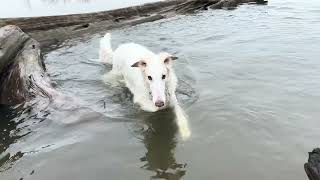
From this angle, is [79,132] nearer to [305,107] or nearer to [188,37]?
[305,107]

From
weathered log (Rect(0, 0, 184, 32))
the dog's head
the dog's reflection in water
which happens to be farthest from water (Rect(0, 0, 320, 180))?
weathered log (Rect(0, 0, 184, 32))

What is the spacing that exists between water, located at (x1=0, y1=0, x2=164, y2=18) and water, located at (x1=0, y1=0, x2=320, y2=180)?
907 centimetres

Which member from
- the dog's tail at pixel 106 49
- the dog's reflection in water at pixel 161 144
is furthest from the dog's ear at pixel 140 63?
the dog's tail at pixel 106 49

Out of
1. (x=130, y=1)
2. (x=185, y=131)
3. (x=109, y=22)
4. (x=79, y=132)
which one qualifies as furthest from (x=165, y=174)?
(x=130, y=1)

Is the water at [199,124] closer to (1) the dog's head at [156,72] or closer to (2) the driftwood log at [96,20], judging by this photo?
(1) the dog's head at [156,72]

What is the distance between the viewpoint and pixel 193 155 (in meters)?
7.42

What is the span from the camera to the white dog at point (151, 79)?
804cm

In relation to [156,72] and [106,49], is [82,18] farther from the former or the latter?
[156,72]

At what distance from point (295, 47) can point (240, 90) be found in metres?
4.28

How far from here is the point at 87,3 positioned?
25766mm

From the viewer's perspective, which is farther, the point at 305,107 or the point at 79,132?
the point at 305,107

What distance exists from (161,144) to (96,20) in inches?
403

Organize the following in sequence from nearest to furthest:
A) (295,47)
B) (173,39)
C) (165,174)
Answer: (165,174) → (295,47) → (173,39)

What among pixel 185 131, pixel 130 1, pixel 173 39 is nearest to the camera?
pixel 185 131
